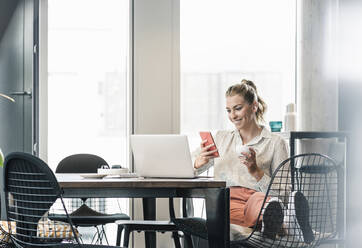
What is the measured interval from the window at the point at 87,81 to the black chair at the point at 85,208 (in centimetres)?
49

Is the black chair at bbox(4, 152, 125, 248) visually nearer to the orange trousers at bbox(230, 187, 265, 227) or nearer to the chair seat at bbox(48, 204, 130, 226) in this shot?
the orange trousers at bbox(230, 187, 265, 227)

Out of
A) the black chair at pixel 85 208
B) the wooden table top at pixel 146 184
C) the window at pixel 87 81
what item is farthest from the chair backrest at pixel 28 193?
the window at pixel 87 81

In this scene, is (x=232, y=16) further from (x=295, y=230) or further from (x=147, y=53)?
(x=295, y=230)

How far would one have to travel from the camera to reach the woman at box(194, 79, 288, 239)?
11.3 feet

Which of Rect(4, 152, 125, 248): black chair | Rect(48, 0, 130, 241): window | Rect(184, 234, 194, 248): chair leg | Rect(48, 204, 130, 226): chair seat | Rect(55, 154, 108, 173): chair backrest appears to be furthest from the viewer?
Rect(48, 0, 130, 241): window

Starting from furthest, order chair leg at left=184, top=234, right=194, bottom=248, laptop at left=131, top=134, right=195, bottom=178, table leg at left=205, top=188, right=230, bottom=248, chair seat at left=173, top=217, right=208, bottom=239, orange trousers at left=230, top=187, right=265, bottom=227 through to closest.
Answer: chair leg at left=184, top=234, right=194, bottom=248 < orange trousers at left=230, top=187, right=265, bottom=227 < chair seat at left=173, top=217, right=208, bottom=239 < laptop at left=131, top=134, right=195, bottom=178 < table leg at left=205, top=188, right=230, bottom=248

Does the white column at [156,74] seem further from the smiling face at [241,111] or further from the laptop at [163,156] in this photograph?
the laptop at [163,156]

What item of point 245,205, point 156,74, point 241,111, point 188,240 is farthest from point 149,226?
point 156,74

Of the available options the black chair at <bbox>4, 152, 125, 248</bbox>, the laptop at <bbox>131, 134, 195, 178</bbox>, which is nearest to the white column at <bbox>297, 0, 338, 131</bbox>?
the laptop at <bbox>131, 134, 195, 178</bbox>

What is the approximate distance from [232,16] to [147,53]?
0.82 metres

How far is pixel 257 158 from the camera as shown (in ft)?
12.0

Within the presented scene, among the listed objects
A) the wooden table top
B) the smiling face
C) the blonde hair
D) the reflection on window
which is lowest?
the wooden table top

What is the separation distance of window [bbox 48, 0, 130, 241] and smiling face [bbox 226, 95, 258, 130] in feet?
4.85

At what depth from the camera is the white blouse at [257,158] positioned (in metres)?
3.62
